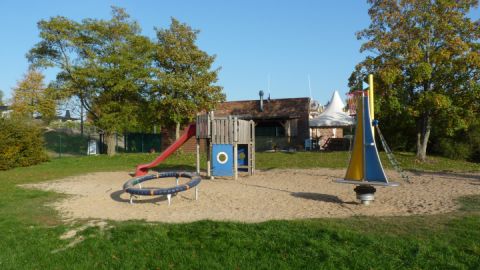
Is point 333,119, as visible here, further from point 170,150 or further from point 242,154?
point 170,150

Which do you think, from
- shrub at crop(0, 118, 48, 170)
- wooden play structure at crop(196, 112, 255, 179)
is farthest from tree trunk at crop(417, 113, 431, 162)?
shrub at crop(0, 118, 48, 170)

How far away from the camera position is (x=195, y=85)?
2598cm

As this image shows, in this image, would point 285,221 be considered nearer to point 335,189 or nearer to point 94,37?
point 335,189

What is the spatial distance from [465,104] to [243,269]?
60.8ft

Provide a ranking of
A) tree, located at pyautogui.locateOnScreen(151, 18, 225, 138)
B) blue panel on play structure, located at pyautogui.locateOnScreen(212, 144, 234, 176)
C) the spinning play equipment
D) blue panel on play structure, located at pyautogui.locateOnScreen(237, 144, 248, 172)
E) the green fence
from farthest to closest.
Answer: the green fence, tree, located at pyautogui.locateOnScreen(151, 18, 225, 138), blue panel on play structure, located at pyautogui.locateOnScreen(237, 144, 248, 172), blue panel on play structure, located at pyautogui.locateOnScreen(212, 144, 234, 176), the spinning play equipment

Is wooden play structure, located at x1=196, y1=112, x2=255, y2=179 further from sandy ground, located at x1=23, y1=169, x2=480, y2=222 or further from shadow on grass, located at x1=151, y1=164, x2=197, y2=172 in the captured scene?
shadow on grass, located at x1=151, y1=164, x2=197, y2=172

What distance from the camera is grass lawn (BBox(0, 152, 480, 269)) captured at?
17.9 ft

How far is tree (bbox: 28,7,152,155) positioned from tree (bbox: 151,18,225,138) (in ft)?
5.05

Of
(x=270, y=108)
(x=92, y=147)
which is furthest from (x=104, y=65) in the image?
(x=270, y=108)

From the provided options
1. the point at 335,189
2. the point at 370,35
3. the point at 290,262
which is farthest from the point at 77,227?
the point at 370,35

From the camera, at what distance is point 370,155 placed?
966 cm

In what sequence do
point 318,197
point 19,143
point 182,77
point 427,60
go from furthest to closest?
1. point 182,77
2. point 19,143
3. point 427,60
4. point 318,197

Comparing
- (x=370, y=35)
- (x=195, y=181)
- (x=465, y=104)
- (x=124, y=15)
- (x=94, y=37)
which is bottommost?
(x=195, y=181)

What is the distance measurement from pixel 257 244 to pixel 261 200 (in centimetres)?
419
